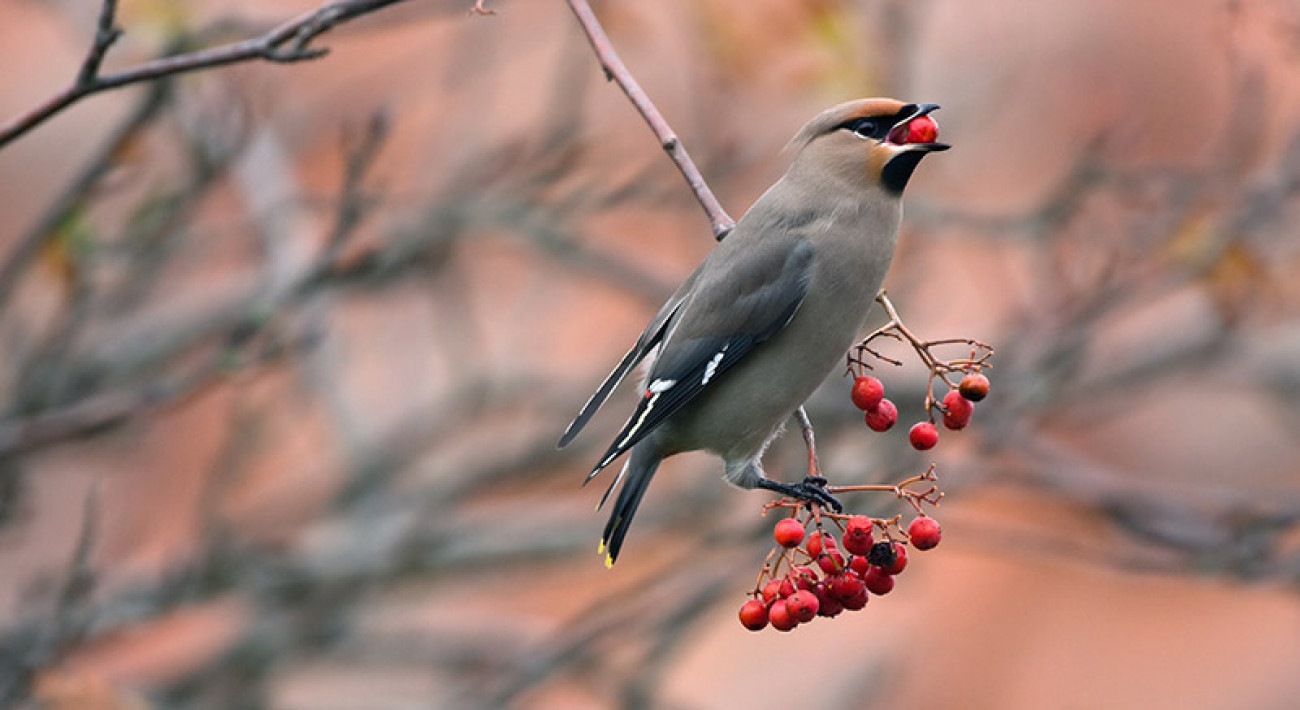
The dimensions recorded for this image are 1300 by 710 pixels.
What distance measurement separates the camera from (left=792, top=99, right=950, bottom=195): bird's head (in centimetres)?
297

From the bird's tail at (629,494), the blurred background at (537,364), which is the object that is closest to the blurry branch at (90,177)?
the blurred background at (537,364)

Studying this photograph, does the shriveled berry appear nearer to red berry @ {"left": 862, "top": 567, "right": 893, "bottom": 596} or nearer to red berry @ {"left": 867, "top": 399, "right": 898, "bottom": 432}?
red berry @ {"left": 862, "top": 567, "right": 893, "bottom": 596}

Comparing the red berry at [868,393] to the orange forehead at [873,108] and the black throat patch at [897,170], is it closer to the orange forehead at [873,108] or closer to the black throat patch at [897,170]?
the black throat patch at [897,170]

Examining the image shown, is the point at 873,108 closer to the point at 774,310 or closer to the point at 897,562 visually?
the point at 774,310

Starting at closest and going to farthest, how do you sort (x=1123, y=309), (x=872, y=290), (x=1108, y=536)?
(x=872, y=290)
(x=1123, y=309)
(x=1108, y=536)

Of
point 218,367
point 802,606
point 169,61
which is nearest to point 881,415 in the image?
point 802,606

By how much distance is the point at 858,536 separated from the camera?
2.55m

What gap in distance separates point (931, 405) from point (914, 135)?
0.70 m

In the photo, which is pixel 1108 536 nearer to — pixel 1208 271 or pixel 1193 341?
pixel 1193 341

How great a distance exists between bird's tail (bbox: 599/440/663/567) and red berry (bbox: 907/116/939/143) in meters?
0.76

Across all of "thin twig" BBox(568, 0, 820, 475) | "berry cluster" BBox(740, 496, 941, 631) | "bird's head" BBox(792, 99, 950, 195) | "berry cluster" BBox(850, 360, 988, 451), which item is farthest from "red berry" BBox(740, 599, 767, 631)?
"bird's head" BBox(792, 99, 950, 195)

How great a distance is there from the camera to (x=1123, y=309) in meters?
5.47

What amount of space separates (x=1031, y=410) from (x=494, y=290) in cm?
482

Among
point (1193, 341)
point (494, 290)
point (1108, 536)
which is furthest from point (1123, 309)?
point (494, 290)
